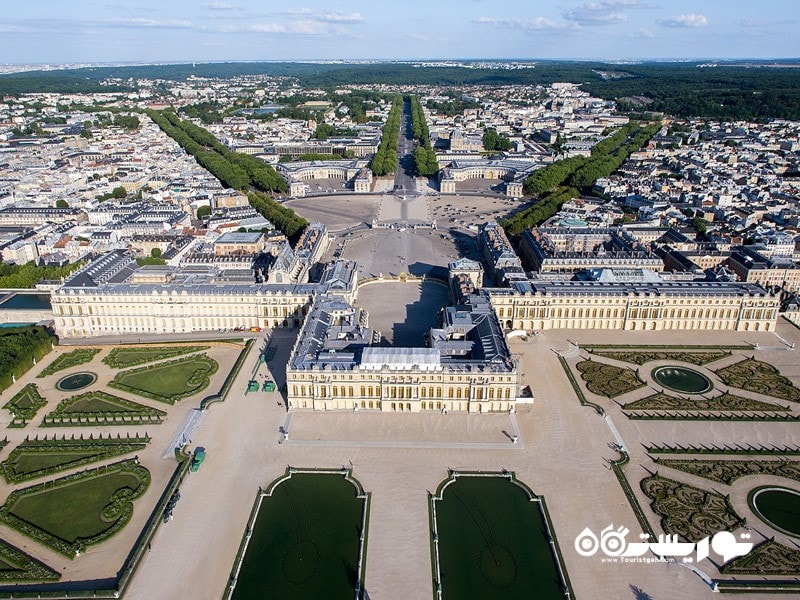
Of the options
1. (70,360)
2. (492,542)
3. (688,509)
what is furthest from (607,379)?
(70,360)

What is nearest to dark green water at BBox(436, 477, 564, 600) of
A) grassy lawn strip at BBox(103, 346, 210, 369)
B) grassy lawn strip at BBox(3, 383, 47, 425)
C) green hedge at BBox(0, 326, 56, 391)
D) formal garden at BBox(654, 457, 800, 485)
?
formal garden at BBox(654, 457, 800, 485)

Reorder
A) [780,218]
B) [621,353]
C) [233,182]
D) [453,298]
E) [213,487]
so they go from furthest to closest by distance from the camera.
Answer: [233,182]
[780,218]
[453,298]
[621,353]
[213,487]

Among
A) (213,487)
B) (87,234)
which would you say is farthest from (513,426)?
(87,234)

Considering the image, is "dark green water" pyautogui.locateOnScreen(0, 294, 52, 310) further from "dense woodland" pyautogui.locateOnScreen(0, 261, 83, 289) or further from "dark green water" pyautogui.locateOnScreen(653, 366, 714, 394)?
"dark green water" pyautogui.locateOnScreen(653, 366, 714, 394)

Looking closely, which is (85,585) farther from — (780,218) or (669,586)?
(780,218)

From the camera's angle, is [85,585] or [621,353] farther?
[621,353]

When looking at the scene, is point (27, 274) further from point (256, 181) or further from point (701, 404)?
point (701, 404)
